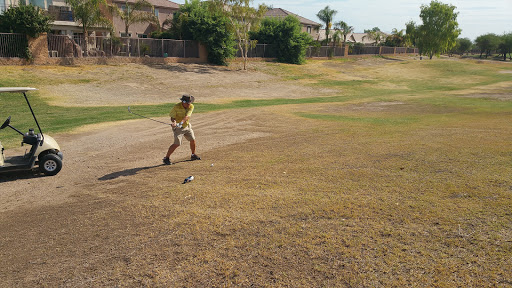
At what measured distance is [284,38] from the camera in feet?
156

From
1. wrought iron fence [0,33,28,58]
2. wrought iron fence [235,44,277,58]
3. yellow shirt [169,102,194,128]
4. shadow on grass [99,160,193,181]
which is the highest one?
wrought iron fence [235,44,277,58]

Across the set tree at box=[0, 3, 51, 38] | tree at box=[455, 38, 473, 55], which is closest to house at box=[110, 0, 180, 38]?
tree at box=[0, 3, 51, 38]

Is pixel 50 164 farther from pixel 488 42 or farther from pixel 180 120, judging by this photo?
pixel 488 42

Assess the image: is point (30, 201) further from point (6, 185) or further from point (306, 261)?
point (306, 261)

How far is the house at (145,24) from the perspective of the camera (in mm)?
45228

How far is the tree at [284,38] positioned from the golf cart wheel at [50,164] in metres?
40.3

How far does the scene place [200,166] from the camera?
9.97m

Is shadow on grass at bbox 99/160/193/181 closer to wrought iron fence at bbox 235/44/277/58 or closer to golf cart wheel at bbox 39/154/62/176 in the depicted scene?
golf cart wheel at bbox 39/154/62/176

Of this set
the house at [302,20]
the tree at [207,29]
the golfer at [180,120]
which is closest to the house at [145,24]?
the tree at [207,29]

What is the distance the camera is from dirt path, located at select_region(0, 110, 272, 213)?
8391 millimetres

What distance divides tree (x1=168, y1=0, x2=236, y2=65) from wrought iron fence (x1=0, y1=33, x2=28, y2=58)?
1562 cm

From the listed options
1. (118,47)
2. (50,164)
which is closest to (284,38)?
(118,47)

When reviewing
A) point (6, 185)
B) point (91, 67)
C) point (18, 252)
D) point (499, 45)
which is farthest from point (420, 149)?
point (499, 45)

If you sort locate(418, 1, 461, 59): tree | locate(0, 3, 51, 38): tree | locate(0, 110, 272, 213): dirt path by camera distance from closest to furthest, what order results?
locate(0, 110, 272, 213): dirt path → locate(0, 3, 51, 38): tree → locate(418, 1, 461, 59): tree
